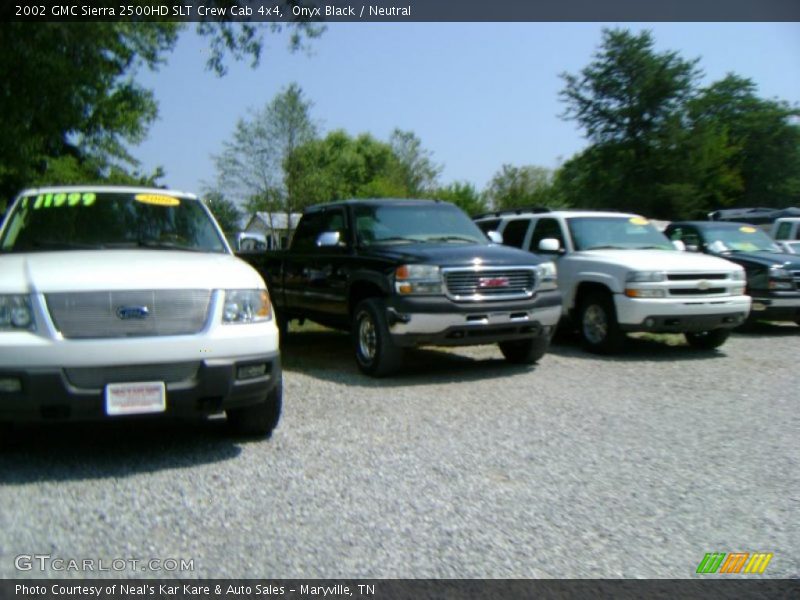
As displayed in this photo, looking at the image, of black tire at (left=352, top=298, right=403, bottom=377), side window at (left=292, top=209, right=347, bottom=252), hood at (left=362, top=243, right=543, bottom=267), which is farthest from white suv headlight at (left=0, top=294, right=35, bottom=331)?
side window at (left=292, top=209, right=347, bottom=252)

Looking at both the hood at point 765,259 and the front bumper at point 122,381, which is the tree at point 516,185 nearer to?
the hood at point 765,259

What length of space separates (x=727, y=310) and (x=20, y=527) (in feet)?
26.8

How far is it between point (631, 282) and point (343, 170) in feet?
153

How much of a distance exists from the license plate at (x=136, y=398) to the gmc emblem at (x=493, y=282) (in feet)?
12.8

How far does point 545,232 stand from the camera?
10.9 m

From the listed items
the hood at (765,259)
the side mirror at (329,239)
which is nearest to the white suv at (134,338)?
the side mirror at (329,239)

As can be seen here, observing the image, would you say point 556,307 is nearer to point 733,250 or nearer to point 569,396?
point 569,396

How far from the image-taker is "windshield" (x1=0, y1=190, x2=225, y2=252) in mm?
5559

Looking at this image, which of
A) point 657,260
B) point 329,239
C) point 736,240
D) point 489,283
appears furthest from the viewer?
point 736,240

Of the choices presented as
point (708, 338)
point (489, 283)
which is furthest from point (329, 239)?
point (708, 338)

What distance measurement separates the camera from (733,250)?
12.4 metres

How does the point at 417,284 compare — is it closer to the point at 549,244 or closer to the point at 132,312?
the point at 549,244

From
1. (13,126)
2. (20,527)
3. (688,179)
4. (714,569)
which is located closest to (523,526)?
(714,569)

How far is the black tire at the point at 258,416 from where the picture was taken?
5.12 meters
